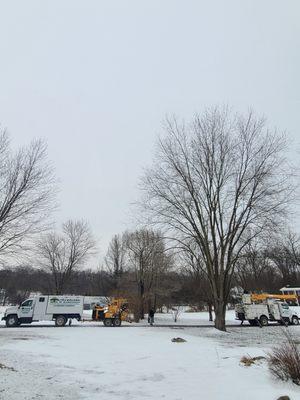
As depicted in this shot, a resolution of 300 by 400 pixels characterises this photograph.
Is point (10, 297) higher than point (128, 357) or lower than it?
higher

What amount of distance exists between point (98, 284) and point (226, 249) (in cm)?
5840

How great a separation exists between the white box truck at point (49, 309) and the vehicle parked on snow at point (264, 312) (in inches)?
635

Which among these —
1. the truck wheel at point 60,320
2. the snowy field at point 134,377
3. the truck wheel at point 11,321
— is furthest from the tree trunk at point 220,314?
the truck wheel at point 11,321

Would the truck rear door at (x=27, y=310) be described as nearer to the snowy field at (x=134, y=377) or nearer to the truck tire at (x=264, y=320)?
the snowy field at (x=134, y=377)

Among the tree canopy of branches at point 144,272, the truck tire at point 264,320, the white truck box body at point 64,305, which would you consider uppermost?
the tree canopy of branches at point 144,272

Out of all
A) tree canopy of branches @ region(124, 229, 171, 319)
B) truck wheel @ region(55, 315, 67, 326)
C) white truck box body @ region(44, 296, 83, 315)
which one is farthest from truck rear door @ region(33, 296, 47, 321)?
tree canopy of branches @ region(124, 229, 171, 319)

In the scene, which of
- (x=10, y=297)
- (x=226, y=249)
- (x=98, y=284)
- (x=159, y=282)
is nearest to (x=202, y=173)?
(x=226, y=249)

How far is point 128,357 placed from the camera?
12352 millimetres

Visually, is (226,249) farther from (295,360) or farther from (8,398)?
(8,398)

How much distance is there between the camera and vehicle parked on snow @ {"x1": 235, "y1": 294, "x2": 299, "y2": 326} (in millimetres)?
36062

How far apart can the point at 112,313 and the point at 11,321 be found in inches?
344

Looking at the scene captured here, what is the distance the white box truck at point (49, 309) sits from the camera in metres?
32.2

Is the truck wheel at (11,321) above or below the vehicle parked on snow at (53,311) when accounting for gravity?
below

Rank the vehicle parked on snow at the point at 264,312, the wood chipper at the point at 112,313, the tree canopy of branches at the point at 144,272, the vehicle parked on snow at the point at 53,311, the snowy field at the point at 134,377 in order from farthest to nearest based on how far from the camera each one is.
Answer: the tree canopy of branches at the point at 144,272 → the vehicle parked on snow at the point at 264,312 → the wood chipper at the point at 112,313 → the vehicle parked on snow at the point at 53,311 → the snowy field at the point at 134,377
